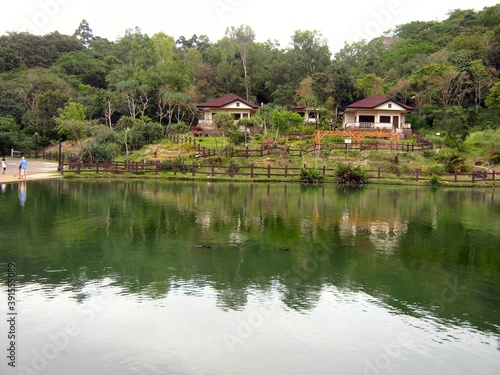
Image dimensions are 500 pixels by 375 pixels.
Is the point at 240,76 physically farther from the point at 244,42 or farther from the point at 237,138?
the point at 237,138

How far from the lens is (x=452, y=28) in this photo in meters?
A: 96.1

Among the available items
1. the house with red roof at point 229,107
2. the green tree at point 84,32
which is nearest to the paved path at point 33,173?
the house with red roof at point 229,107

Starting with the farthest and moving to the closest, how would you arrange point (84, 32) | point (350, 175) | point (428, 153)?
point (84, 32)
point (428, 153)
point (350, 175)

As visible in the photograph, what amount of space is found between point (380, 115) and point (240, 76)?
2948 cm

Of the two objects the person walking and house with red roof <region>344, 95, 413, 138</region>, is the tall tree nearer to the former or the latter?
house with red roof <region>344, 95, 413, 138</region>

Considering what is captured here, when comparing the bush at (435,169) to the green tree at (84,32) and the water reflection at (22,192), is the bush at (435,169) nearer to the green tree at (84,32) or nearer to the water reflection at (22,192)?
the water reflection at (22,192)

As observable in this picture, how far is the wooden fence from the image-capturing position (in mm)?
42781

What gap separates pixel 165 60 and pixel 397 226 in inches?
2567

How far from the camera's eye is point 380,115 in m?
62.4

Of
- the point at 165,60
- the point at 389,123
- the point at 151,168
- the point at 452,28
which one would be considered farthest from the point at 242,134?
the point at 452,28

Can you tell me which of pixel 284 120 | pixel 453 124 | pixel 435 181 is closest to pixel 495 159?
pixel 453 124

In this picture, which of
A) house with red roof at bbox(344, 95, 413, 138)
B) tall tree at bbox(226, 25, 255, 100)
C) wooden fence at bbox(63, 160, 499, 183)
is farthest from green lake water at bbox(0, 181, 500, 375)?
tall tree at bbox(226, 25, 255, 100)

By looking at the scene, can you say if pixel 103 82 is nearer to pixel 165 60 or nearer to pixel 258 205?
pixel 165 60

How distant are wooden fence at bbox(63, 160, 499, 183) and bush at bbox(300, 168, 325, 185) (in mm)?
841
